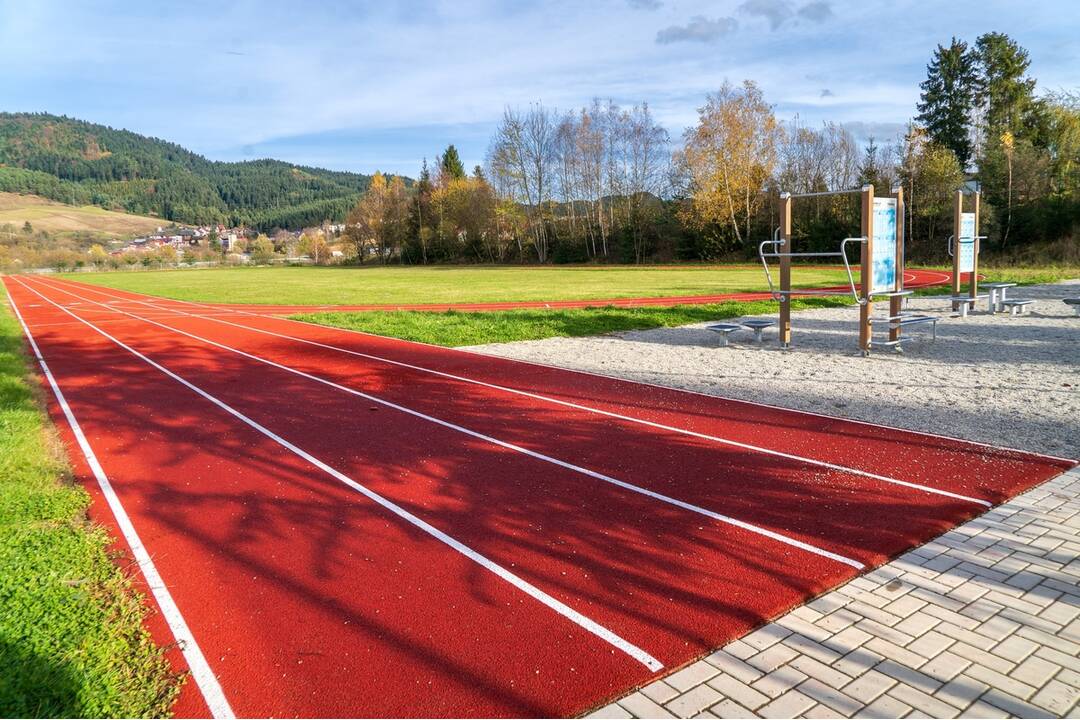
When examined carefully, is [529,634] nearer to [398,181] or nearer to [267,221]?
[398,181]

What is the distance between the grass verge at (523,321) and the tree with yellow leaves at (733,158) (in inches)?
1289

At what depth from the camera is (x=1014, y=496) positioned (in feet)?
17.9

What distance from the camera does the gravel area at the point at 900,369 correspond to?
786 cm

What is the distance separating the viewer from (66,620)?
152 inches

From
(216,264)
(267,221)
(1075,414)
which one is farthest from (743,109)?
(267,221)

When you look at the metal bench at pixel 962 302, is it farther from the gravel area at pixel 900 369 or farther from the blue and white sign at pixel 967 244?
the blue and white sign at pixel 967 244

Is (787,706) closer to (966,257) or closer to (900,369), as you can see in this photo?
(900,369)

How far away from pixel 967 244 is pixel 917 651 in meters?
17.9

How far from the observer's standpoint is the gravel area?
786 centimetres

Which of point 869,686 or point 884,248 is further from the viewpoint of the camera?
point 884,248

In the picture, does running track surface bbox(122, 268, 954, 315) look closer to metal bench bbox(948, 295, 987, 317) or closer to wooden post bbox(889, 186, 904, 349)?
metal bench bbox(948, 295, 987, 317)

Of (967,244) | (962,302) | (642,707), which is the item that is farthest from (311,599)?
(967,244)

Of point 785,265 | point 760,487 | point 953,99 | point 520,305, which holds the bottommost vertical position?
point 760,487

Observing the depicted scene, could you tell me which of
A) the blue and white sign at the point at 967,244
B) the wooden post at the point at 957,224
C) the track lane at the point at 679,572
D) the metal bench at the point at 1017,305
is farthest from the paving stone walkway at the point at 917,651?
the blue and white sign at the point at 967,244
